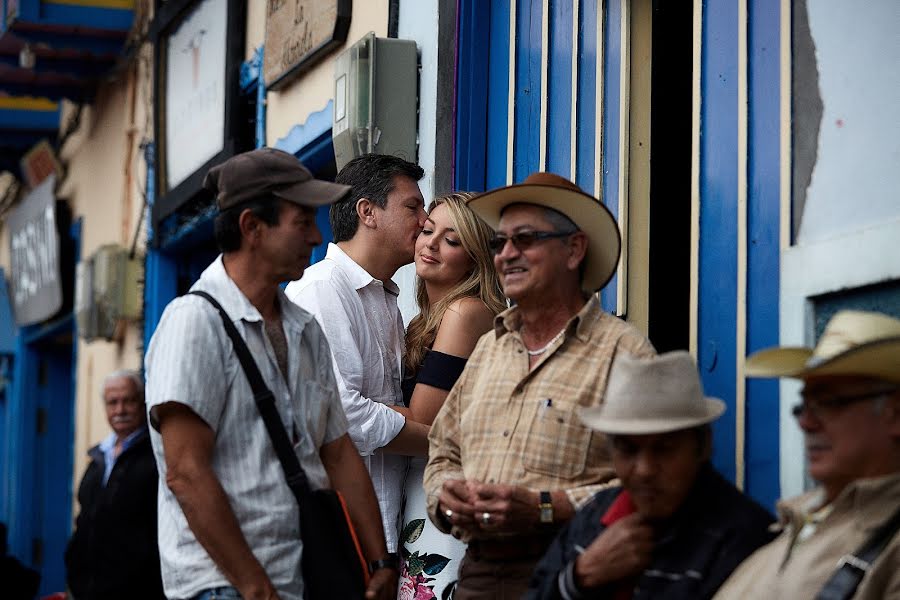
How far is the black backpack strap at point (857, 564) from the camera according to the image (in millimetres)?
2580

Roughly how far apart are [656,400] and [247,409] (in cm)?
101

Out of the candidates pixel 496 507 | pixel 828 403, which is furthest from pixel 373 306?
pixel 828 403

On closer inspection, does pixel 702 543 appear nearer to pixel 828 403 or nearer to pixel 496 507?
pixel 828 403

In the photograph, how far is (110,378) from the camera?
7.18 meters

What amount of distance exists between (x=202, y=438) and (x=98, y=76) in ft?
29.1

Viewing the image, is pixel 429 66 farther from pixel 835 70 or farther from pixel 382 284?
pixel 835 70

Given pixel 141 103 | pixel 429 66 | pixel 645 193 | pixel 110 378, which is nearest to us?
pixel 645 193

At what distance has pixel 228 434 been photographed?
3.46 meters

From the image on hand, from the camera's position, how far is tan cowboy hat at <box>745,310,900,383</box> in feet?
8.77

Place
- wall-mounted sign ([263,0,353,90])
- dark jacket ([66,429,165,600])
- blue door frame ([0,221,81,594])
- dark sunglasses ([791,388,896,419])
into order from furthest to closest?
blue door frame ([0,221,81,594]) < wall-mounted sign ([263,0,353,90]) < dark jacket ([66,429,165,600]) < dark sunglasses ([791,388,896,419])

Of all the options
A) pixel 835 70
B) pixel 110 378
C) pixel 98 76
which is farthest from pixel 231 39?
pixel 835 70

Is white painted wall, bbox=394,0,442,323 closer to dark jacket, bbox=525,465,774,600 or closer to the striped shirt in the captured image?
the striped shirt

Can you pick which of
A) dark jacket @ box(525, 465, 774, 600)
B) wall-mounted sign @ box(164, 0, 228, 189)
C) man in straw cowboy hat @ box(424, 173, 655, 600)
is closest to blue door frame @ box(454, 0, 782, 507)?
man in straw cowboy hat @ box(424, 173, 655, 600)

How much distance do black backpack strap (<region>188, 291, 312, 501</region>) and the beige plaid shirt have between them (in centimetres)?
42
